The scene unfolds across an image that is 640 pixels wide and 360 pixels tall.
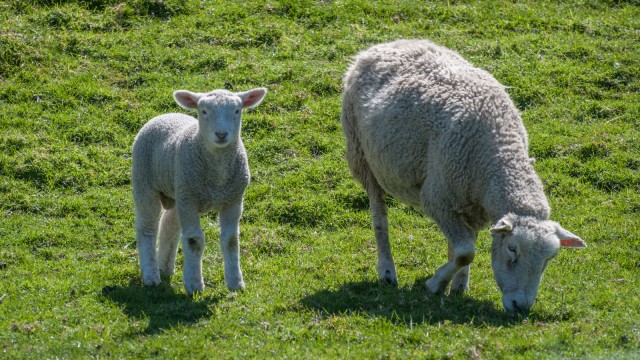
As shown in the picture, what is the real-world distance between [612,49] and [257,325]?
34.2 ft

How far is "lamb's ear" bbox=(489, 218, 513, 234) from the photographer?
9133 mm

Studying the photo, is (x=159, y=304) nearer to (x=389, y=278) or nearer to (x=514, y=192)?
(x=389, y=278)

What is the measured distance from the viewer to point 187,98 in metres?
10.1

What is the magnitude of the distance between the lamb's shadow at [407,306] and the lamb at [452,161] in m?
0.25

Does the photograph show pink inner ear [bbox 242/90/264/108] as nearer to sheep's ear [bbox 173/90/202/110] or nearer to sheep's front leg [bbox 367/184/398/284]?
sheep's ear [bbox 173/90/202/110]

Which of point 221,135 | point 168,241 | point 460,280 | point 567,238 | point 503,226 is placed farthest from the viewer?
point 168,241

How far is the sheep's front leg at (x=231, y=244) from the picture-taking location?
1010cm

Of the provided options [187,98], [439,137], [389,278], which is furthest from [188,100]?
[389,278]

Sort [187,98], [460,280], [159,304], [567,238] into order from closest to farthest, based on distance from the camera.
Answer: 1. [567,238]
2. [159,304]
3. [187,98]
4. [460,280]

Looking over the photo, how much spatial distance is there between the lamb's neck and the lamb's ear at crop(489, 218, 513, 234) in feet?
A: 0.82

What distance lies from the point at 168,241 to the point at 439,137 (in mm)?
3300

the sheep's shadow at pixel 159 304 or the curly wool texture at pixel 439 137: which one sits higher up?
the curly wool texture at pixel 439 137

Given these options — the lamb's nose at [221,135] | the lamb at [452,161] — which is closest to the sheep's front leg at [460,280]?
the lamb at [452,161]

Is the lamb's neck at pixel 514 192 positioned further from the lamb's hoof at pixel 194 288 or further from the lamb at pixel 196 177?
the lamb's hoof at pixel 194 288
